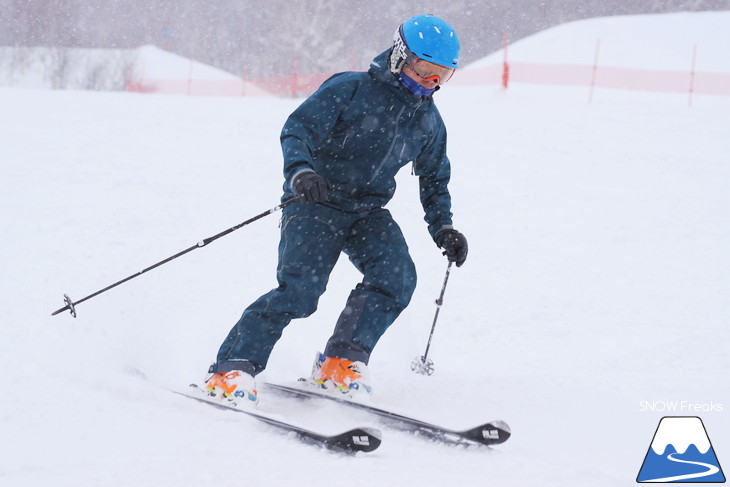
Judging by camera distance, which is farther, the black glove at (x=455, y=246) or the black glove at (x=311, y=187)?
the black glove at (x=455, y=246)

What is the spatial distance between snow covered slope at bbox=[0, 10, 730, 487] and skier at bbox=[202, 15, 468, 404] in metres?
0.30

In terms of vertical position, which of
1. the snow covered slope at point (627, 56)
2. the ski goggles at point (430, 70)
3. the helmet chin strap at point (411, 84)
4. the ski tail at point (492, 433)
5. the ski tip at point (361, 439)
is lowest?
the ski tip at point (361, 439)

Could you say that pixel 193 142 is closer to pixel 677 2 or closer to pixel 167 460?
pixel 167 460

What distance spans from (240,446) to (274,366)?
1.76m

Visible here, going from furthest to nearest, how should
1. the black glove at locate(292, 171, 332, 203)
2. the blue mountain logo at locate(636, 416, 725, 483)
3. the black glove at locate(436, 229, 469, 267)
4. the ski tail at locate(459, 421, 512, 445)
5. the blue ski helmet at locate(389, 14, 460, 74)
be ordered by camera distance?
the black glove at locate(436, 229, 469, 267) < the blue ski helmet at locate(389, 14, 460, 74) < the black glove at locate(292, 171, 332, 203) < the ski tail at locate(459, 421, 512, 445) < the blue mountain logo at locate(636, 416, 725, 483)

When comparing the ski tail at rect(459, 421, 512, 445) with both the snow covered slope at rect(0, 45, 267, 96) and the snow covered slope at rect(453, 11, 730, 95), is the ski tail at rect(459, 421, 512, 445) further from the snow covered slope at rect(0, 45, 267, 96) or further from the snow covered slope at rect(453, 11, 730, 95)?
the snow covered slope at rect(0, 45, 267, 96)

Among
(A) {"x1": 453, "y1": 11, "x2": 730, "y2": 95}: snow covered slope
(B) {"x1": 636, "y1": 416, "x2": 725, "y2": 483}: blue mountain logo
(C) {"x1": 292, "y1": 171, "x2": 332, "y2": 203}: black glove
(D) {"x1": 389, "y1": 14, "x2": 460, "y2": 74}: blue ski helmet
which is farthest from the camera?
(A) {"x1": 453, "y1": 11, "x2": 730, "y2": 95}: snow covered slope

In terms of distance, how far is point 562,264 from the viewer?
6.91 m

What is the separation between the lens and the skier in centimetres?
357

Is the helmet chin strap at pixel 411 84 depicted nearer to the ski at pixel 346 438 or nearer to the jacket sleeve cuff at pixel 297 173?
the jacket sleeve cuff at pixel 297 173

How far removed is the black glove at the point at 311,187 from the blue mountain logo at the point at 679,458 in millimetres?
1623

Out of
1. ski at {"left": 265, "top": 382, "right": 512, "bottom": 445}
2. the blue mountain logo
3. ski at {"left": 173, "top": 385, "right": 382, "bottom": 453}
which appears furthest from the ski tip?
the blue mountain logo

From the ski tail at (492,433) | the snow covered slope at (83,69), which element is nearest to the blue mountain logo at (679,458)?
the ski tail at (492,433)

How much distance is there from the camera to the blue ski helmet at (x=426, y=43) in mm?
3568
